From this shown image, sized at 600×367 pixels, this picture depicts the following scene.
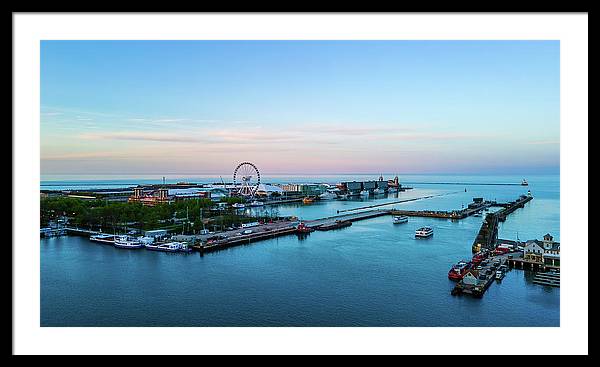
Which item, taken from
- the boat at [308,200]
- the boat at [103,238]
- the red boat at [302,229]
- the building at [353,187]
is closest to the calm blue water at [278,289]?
the boat at [103,238]

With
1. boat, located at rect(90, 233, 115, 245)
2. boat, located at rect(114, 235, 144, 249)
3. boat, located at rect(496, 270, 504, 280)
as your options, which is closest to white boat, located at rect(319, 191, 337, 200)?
boat, located at rect(90, 233, 115, 245)

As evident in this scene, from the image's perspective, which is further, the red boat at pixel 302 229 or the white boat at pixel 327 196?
the white boat at pixel 327 196

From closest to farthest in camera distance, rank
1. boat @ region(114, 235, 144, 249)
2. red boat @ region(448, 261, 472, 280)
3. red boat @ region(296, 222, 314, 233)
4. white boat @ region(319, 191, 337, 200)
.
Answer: red boat @ region(448, 261, 472, 280), boat @ region(114, 235, 144, 249), red boat @ region(296, 222, 314, 233), white boat @ region(319, 191, 337, 200)

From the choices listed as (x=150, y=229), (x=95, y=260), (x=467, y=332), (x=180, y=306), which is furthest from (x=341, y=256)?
(x=467, y=332)

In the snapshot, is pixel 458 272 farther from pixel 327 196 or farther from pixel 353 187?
pixel 353 187

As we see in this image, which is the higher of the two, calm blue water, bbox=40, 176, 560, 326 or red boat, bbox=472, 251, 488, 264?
red boat, bbox=472, 251, 488, 264

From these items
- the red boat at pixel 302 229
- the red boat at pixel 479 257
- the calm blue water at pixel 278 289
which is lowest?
the calm blue water at pixel 278 289

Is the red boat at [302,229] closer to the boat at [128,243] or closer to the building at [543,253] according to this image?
the boat at [128,243]

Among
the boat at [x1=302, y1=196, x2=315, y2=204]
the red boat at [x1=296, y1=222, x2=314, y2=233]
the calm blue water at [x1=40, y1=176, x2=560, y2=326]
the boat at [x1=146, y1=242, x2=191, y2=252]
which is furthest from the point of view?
the boat at [x1=302, y1=196, x2=315, y2=204]

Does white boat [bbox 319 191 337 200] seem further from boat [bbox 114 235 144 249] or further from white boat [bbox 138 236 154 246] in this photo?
boat [bbox 114 235 144 249]

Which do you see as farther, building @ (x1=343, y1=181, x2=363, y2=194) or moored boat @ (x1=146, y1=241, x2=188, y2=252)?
building @ (x1=343, y1=181, x2=363, y2=194)
